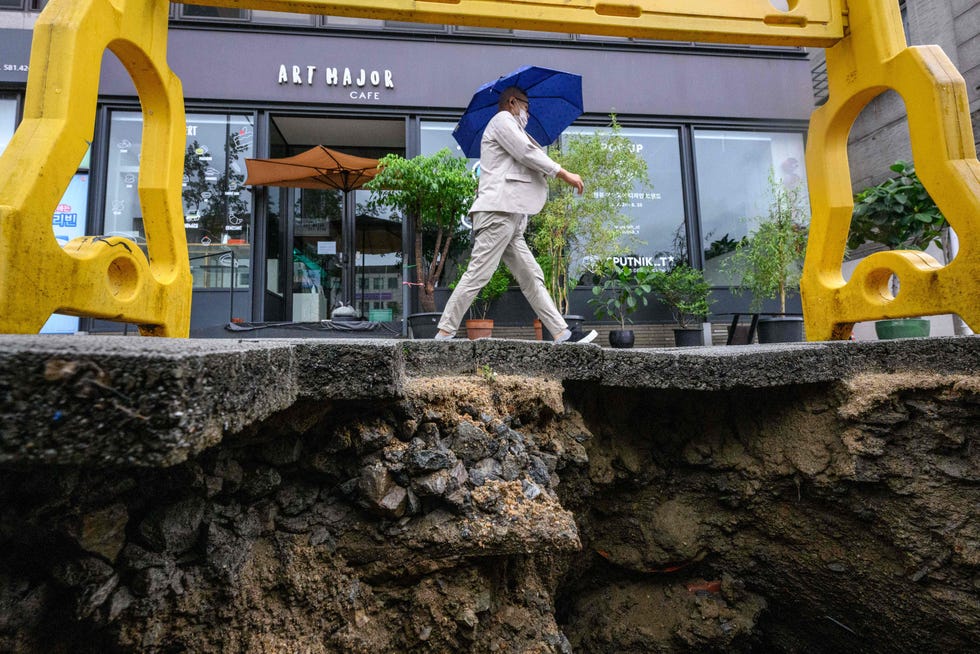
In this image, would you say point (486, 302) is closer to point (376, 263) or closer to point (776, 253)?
point (376, 263)

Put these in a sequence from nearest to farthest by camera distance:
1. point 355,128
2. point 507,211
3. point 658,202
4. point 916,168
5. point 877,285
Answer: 1. point 916,168
2. point 877,285
3. point 507,211
4. point 658,202
5. point 355,128

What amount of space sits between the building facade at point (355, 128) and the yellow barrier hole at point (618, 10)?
17.5 ft

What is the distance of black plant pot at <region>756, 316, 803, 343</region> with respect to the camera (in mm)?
6344

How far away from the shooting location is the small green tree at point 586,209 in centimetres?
708

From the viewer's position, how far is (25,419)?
2.39 feet

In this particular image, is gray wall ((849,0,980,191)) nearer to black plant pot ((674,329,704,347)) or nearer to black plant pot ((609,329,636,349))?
black plant pot ((674,329,704,347))

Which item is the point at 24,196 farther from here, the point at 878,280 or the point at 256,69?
the point at 256,69

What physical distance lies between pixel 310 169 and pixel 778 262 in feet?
20.6

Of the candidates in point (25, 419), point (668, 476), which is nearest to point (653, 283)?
point (668, 476)

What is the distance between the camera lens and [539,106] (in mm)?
5438

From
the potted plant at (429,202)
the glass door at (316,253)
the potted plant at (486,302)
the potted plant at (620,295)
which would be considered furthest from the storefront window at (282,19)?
the potted plant at (620,295)

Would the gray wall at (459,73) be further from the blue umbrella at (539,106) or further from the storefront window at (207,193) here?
the blue umbrella at (539,106)

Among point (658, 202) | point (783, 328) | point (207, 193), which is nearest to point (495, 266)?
point (783, 328)

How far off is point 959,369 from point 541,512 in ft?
6.17
